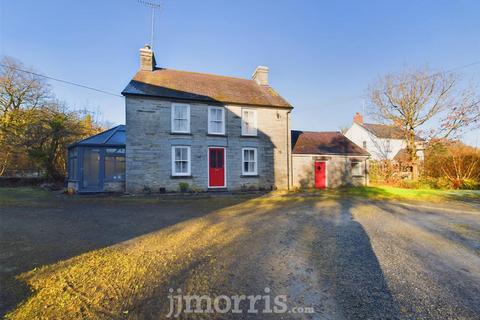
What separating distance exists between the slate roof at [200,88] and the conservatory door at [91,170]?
4420 millimetres

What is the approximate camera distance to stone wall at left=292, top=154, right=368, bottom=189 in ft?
55.8

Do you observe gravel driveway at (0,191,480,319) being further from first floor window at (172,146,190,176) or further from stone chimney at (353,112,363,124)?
stone chimney at (353,112,363,124)

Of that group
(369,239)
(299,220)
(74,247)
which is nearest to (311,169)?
(299,220)

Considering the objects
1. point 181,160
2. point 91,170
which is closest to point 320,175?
point 181,160

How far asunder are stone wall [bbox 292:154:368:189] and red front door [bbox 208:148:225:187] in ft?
18.7

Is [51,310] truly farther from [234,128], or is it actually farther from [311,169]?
[311,169]

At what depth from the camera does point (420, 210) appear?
9422 mm

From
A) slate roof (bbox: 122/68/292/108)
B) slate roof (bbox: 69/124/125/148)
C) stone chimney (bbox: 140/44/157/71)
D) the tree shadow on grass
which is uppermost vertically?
stone chimney (bbox: 140/44/157/71)

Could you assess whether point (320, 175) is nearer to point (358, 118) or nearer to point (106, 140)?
point (106, 140)

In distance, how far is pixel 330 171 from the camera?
58.3 ft

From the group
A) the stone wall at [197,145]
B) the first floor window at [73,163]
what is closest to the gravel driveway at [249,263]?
the stone wall at [197,145]

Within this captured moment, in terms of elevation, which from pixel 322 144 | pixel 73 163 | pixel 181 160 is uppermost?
pixel 322 144

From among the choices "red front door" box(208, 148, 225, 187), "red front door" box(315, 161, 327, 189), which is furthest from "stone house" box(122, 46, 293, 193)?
"red front door" box(315, 161, 327, 189)

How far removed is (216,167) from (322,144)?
10121 mm
